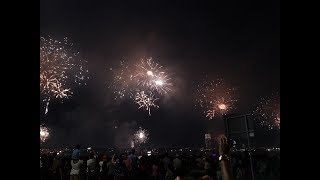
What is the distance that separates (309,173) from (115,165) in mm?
15469

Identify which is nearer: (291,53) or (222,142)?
(291,53)

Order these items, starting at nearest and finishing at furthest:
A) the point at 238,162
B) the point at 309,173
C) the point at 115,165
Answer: the point at 309,173 < the point at 115,165 < the point at 238,162

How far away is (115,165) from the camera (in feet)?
55.6

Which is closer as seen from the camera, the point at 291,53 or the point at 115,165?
the point at 291,53
